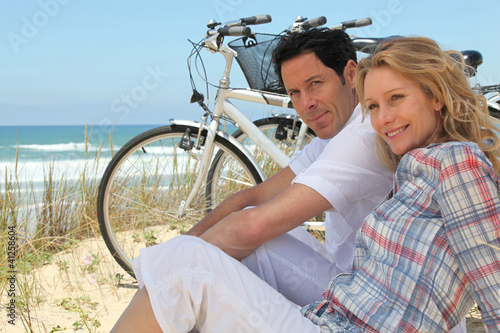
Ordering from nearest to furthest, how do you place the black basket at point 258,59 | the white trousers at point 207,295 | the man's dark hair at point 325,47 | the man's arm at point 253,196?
the white trousers at point 207,295 → the man's dark hair at point 325,47 → the man's arm at point 253,196 → the black basket at point 258,59

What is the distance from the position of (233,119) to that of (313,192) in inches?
65.4

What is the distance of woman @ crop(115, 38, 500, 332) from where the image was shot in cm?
109

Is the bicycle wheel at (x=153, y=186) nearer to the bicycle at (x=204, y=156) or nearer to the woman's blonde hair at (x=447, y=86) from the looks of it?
the bicycle at (x=204, y=156)

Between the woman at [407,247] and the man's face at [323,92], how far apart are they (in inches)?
18.6

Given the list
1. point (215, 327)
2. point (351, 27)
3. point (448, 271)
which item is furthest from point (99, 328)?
point (351, 27)

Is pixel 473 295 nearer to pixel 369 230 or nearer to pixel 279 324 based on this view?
pixel 369 230

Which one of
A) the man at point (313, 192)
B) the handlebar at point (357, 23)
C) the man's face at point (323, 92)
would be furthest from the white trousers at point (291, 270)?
the handlebar at point (357, 23)

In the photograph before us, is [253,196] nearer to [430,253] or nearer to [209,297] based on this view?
[209,297]

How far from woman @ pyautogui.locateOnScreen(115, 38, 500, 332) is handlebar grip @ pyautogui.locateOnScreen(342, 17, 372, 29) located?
169 centimetres

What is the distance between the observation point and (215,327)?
4.21 feet

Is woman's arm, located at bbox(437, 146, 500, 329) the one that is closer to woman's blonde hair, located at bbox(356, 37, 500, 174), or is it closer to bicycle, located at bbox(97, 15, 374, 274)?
woman's blonde hair, located at bbox(356, 37, 500, 174)

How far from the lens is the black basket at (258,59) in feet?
9.59

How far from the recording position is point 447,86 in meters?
1.30

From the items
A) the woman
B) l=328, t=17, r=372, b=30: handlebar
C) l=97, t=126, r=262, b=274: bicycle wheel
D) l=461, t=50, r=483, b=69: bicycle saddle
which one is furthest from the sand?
l=461, t=50, r=483, b=69: bicycle saddle
